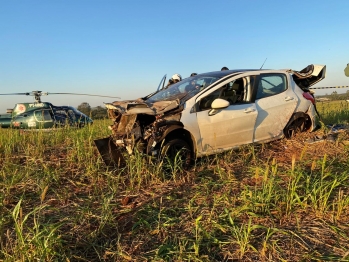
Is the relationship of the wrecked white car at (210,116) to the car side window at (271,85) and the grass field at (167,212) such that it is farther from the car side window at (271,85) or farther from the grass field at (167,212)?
the grass field at (167,212)

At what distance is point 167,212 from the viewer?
2914mm

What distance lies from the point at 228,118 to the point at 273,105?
1.18 m

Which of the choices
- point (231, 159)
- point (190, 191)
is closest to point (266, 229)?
point (190, 191)

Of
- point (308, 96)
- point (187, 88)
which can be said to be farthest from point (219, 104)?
point (308, 96)

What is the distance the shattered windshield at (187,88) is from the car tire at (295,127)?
184 cm

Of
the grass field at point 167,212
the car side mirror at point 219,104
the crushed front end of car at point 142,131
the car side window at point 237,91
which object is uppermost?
the car side window at point 237,91

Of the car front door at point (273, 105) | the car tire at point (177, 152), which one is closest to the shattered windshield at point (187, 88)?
the car tire at point (177, 152)

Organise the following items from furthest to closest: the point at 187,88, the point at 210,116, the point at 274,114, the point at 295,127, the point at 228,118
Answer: the point at 295,127 → the point at 274,114 → the point at 187,88 → the point at 228,118 → the point at 210,116

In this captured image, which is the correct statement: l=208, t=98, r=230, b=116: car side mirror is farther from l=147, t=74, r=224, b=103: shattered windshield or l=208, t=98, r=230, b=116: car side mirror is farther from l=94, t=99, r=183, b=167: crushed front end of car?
l=94, t=99, r=183, b=167: crushed front end of car

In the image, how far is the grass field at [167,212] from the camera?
2.19 meters

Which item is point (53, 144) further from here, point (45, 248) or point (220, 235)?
point (220, 235)

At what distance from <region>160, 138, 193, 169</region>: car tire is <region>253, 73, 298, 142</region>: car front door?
1.51m

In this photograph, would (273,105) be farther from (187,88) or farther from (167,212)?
(167,212)

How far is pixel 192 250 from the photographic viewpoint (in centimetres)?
222
